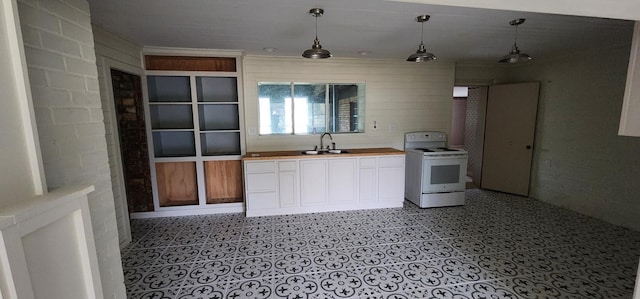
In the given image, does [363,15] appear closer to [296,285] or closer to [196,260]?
[296,285]

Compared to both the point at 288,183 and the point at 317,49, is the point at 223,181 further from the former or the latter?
the point at 317,49

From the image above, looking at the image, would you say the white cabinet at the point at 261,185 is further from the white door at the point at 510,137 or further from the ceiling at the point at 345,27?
the white door at the point at 510,137

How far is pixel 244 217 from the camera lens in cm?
367

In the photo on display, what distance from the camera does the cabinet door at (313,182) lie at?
145 inches

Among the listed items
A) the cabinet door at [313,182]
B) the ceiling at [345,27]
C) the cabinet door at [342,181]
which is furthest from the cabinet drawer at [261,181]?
the ceiling at [345,27]

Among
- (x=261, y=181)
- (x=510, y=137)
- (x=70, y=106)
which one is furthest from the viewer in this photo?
(x=510, y=137)

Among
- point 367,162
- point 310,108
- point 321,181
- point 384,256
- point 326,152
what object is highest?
point 310,108

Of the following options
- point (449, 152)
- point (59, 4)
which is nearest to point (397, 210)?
point (449, 152)

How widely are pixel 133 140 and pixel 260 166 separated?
177 cm

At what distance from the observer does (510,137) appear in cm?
447

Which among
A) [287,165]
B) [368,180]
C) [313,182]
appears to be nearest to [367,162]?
[368,180]

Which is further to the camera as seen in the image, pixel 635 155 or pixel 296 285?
pixel 635 155

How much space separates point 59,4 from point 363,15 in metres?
2.10

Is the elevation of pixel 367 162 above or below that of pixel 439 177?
above
